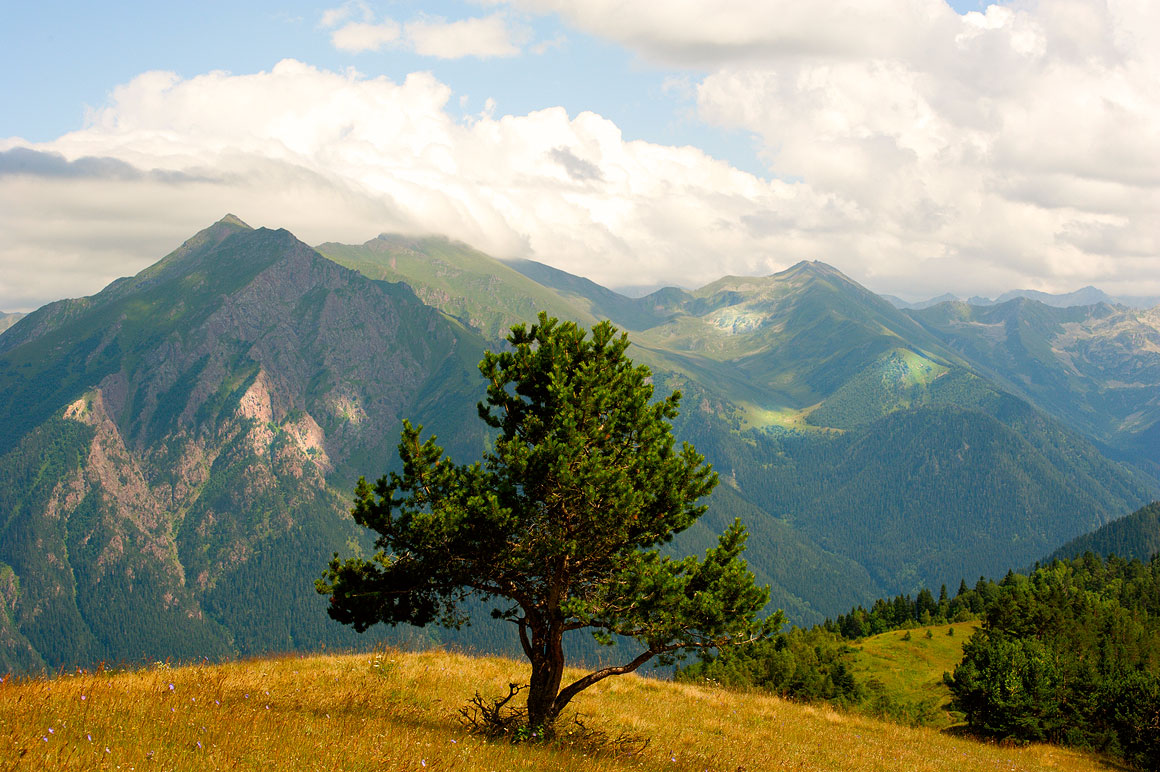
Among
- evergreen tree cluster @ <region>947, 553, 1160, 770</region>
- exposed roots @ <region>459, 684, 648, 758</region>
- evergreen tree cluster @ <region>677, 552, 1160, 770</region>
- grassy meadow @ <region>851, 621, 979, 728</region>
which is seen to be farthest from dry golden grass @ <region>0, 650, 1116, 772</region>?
grassy meadow @ <region>851, 621, 979, 728</region>

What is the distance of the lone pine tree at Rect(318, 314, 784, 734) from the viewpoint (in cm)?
1869

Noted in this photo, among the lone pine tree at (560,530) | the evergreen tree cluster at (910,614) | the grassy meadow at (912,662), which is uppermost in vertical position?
the lone pine tree at (560,530)

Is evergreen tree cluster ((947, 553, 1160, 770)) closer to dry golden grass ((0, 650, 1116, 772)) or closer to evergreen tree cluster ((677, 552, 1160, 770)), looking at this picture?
evergreen tree cluster ((677, 552, 1160, 770))

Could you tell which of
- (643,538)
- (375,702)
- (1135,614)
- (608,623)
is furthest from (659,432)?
(1135,614)

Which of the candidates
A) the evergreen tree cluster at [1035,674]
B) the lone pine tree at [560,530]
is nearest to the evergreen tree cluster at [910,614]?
the evergreen tree cluster at [1035,674]

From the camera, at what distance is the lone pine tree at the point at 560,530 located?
736 inches

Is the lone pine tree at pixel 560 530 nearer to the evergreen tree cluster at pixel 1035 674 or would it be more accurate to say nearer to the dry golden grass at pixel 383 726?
the evergreen tree cluster at pixel 1035 674

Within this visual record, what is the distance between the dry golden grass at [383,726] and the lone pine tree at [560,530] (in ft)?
9.51

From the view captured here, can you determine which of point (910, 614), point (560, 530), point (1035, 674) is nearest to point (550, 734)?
point (560, 530)

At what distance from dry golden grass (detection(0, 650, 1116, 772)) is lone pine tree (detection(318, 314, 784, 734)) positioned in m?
2.90

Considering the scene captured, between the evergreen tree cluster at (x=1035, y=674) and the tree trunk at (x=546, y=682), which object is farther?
the evergreen tree cluster at (x=1035, y=674)

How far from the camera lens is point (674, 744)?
72.4 ft

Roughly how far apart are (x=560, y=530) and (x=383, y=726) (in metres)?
6.25

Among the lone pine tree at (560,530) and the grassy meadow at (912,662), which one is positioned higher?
the lone pine tree at (560,530)
